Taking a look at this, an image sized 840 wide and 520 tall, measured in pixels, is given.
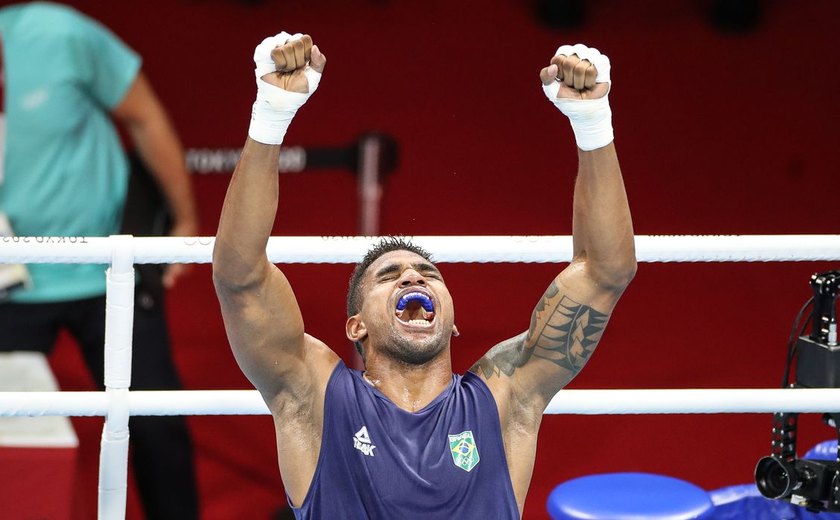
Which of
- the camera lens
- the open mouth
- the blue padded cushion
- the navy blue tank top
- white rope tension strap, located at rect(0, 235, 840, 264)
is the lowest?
the blue padded cushion

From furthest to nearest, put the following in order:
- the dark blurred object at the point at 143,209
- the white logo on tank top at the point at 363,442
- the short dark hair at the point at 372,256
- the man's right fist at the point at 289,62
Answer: the dark blurred object at the point at 143,209
the short dark hair at the point at 372,256
the white logo on tank top at the point at 363,442
the man's right fist at the point at 289,62

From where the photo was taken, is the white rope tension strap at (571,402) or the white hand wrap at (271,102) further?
the white rope tension strap at (571,402)

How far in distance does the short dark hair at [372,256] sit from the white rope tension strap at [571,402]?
0.26m

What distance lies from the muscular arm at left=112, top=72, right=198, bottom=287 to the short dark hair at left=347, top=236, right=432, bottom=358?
1256mm

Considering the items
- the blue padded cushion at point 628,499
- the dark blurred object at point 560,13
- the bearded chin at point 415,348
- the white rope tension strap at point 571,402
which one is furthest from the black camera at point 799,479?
the dark blurred object at point 560,13

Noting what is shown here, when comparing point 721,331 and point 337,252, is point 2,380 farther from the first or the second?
point 721,331

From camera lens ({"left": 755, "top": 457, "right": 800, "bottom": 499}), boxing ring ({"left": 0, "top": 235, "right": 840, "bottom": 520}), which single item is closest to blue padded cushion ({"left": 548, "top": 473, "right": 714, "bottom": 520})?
camera lens ({"left": 755, "top": 457, "right": 800, "bottom": 499})

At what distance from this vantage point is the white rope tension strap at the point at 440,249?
2.46m

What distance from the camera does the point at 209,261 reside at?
2.48 metres

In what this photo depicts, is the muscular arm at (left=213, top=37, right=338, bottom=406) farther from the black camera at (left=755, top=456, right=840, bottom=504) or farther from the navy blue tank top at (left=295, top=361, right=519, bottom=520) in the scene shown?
the black camera at (left=755, top=456, right=840, bottom=504)

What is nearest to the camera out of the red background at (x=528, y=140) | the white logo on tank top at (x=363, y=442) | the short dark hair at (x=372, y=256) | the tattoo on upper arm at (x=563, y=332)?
the white logo on tank top at (x=363, y=442)

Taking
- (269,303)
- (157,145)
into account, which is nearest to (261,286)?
(269,303)

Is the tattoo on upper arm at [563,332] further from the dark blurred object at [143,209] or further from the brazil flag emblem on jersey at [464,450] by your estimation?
the dark blurred object at [143,209]

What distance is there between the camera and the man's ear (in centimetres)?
242
